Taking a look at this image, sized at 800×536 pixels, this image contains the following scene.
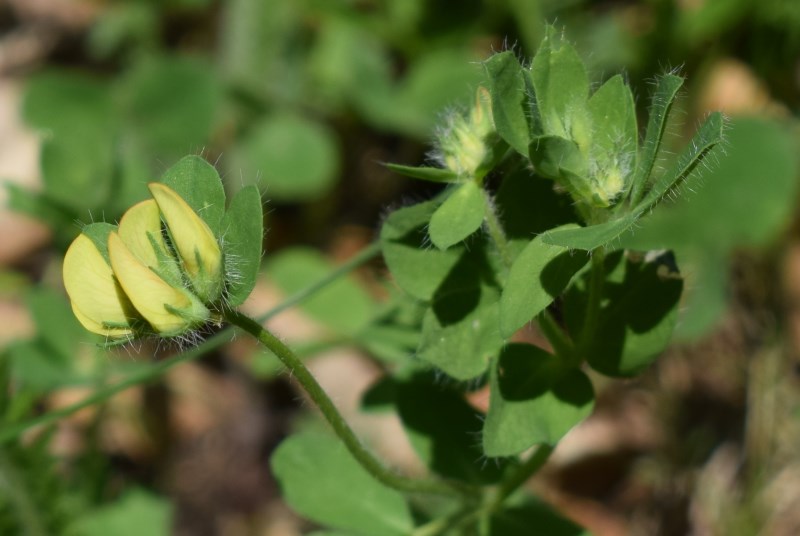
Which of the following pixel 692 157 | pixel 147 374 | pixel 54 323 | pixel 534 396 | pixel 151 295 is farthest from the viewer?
pixel 54 323

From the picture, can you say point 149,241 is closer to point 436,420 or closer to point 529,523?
point 436,420

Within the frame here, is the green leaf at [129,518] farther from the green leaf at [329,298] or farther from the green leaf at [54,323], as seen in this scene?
the green leaf at [329,298]

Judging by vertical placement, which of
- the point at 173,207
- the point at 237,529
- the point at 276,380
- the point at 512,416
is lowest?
the point at 237,529

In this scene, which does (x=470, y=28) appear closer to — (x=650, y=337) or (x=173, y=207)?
(x=650, y=337)

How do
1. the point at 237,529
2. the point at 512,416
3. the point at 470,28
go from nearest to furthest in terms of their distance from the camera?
the point at 512,416, the point at 237,529, the point at 470,28

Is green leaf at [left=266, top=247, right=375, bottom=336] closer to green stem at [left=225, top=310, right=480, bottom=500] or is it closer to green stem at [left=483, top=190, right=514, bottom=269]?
green stem at [left=225, top=310, right=480, bottom=500]

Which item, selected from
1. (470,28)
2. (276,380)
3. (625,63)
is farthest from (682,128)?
(276,380)

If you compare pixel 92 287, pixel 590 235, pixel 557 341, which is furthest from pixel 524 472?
pixel 92 287
